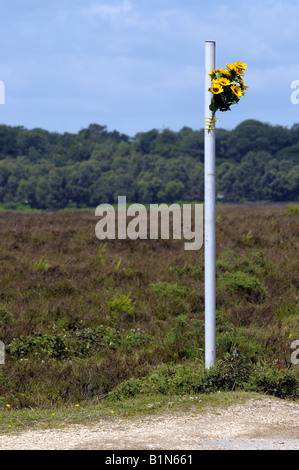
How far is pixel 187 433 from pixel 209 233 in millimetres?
2730

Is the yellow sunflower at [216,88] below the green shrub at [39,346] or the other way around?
the other way around

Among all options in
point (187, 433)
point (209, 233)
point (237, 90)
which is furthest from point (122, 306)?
point (187, 433)

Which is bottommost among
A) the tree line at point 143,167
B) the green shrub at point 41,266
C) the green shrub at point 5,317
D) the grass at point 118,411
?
the grass at point 118,411

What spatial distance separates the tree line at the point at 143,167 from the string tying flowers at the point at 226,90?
64713mm

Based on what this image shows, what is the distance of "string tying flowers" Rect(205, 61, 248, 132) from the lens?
25.9 feet

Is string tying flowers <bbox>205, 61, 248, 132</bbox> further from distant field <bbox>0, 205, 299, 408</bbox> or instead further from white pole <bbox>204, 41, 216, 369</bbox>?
distant field <bbox>0, 205, 299, 408</bbox>

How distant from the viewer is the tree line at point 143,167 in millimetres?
75938

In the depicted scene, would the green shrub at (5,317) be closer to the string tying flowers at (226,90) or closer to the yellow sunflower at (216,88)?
the string tying flowers at (226,90)

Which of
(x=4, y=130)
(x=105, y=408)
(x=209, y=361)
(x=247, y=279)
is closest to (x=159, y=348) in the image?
(x=209, y=361)

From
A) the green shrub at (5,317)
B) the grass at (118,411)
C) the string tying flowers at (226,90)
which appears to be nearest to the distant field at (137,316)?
the green shrub at (5,317)

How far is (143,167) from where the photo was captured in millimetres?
86438

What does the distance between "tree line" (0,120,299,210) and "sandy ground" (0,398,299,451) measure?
66.2 meters

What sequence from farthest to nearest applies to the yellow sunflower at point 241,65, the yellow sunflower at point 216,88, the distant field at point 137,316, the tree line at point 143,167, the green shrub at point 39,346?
the tree line at point 143,167
the green shrub at point 39,346
the distant field at point 137,316
the yellow sunflower at point 241,65
the yellow sunflower at point 216,88

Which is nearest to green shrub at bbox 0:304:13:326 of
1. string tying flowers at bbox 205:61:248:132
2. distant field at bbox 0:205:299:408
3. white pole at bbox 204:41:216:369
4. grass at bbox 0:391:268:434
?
distant field at bbox 0:205:299:408
